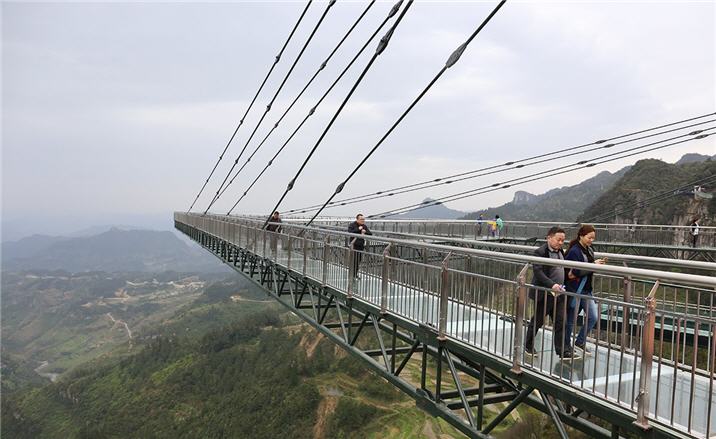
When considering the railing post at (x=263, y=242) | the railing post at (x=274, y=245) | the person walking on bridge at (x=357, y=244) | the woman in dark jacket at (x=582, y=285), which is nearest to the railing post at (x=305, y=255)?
the person walking on bridge at (x=357, y=244)

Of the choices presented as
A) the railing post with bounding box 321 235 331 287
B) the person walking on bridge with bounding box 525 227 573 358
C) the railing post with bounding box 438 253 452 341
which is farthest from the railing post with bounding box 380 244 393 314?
the person walking on bridge with bounding box 525 227 573 358

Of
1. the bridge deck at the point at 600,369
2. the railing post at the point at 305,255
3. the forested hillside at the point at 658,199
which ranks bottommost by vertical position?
the bridge deck at the point at 600,369

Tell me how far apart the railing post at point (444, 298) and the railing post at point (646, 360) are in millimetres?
2554

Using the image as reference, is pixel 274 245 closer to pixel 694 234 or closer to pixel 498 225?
pixel 498 225

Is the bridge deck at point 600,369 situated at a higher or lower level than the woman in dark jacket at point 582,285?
lower

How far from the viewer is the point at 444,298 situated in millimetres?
5922

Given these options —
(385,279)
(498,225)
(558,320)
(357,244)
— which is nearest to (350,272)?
(357,244)

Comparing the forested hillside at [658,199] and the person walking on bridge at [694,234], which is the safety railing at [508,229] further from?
the forested hillside at [658,199]

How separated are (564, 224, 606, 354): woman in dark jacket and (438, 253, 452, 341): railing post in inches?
58.2

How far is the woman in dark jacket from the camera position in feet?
15.1

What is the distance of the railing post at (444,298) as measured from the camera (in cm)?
587

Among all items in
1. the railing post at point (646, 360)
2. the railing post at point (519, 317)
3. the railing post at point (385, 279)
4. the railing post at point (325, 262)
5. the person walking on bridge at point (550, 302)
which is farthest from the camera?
the railing post at point (325, 262)

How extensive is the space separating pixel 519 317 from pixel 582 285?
0.84 metres

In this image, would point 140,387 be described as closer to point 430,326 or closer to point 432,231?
point 432,231
